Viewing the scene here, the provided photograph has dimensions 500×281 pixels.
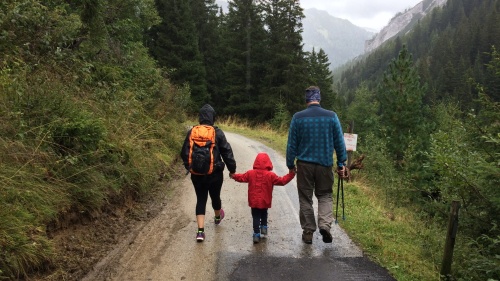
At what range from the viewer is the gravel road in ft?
13.2

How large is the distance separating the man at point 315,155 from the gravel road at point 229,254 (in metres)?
0.42

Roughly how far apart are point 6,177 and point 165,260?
200 centimetres

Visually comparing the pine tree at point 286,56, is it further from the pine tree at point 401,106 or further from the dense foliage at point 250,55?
the pine tree at point 401,106

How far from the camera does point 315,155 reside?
4863 mm

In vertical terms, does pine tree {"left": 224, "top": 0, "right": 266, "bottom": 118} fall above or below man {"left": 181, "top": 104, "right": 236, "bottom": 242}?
above

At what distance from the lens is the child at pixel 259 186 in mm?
5016

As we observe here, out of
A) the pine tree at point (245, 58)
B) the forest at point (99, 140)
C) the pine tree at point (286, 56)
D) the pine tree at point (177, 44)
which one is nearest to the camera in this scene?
the forest at point (99, 140)

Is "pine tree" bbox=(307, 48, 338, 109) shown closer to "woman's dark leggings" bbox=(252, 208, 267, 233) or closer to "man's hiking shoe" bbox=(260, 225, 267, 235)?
"man's hiking shoe" bbox=(260, 225, 267, 235)

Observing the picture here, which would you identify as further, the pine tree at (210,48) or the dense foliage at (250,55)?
the pine tree at (210,48)

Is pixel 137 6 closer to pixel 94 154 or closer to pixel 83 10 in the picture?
pixel 83 10

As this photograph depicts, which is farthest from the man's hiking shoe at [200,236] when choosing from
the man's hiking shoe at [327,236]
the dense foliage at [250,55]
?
the dense foliage at [250,55]

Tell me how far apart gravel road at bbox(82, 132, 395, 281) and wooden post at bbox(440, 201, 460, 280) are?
678 millimetres

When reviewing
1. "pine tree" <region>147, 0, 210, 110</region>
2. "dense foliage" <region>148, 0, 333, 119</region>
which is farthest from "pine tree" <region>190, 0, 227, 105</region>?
"pine tree" <region>147, 0, 210, 110</region>

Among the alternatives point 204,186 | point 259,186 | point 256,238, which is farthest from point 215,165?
point 256,238
